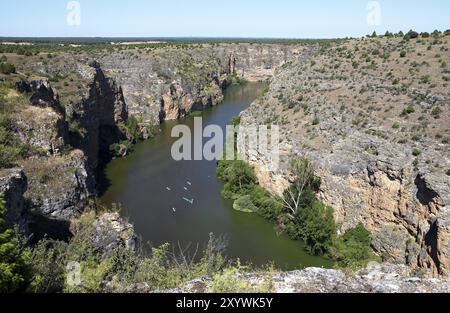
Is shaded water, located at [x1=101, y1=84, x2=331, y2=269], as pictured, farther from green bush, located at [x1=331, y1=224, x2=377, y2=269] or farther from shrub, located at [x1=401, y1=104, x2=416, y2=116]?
shrub, located at [x1=401, y1=104, x2=416, y2=116]

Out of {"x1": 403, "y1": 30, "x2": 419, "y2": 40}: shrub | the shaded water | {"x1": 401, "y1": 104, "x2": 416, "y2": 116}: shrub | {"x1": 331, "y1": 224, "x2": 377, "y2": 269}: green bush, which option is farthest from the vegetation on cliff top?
{"x1": 403, "y1": 30, "x2": 419, "y2": 40}: shrub

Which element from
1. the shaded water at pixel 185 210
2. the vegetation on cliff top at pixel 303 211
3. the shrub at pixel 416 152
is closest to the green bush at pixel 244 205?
the vegetation on cliff top at pixel 303 211

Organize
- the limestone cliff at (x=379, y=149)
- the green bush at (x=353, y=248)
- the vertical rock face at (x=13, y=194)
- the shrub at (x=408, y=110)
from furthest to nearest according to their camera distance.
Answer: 1. the shrub at (x=408, y=110)
2. the green bush at (x=353, y=248)
3. the limestone cliff at (x=379, y=149)
4. the vertical rock face at (x=13, y=194)

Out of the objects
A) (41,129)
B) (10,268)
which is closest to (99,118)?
(41,129)

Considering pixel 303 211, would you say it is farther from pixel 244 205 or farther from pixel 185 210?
pixel 185 210

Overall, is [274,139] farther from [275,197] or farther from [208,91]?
[208,91]

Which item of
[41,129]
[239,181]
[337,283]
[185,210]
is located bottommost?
[185,210]

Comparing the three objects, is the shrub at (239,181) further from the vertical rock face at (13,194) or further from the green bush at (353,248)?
the vertical rock face at (13,194)
